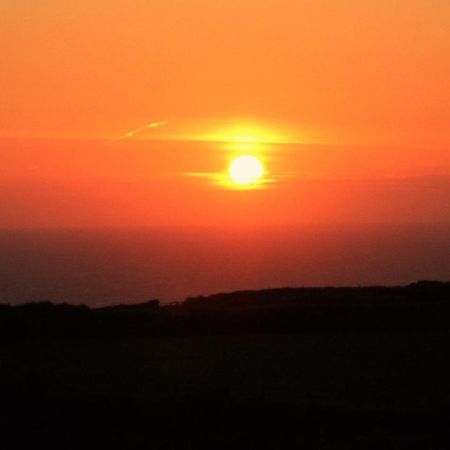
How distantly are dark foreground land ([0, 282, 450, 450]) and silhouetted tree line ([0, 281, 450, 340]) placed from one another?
2cm

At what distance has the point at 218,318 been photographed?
1780 centimetres

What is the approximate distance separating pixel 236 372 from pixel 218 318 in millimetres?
3438

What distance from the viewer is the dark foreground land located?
10.5 meters

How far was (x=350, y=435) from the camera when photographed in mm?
10484

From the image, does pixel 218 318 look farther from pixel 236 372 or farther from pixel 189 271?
pixel 189 271

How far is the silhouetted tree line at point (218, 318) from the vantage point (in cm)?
1733

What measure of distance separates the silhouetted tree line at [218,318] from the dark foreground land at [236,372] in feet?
0.07

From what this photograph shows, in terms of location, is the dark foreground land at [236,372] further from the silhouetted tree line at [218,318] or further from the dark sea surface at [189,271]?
the dark sea surface at [189,271]

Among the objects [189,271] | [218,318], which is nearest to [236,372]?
[218,318]

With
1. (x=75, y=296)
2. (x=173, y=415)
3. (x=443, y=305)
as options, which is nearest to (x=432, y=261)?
(x=75, y=296)

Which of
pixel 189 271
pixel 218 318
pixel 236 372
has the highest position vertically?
pixel 189 271

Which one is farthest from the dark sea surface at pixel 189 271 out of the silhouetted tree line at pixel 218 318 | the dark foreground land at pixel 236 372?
the dark foreground land at pixel 236 372

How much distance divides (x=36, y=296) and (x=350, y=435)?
58.5 metres

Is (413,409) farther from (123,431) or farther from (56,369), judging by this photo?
(56,369)
